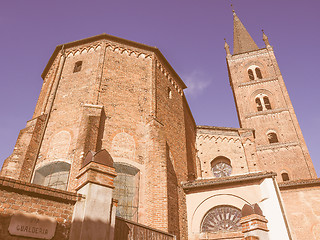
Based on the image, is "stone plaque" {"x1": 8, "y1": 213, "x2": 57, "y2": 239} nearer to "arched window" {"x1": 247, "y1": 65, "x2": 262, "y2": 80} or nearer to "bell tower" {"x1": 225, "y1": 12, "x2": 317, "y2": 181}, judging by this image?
"bell tower" {"x1": 225, "y1": 12, "x2": 317, "y2": 181}

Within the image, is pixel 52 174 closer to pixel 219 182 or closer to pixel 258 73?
pixel 219 182

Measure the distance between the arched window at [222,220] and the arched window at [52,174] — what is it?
6399 mm

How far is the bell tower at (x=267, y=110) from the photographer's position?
2370 centimetres

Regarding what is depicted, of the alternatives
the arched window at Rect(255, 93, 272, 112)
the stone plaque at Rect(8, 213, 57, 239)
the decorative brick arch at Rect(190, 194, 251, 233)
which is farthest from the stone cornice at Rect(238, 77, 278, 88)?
the stone plaque at Rect(8, 213, 57, 239)

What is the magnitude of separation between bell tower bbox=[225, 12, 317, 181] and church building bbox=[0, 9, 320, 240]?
423 inches

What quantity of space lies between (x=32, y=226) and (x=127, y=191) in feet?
17.7

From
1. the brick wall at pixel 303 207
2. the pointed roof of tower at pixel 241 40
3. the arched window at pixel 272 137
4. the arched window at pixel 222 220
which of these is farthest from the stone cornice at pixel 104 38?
the pointed roof of tower at pixel 241 40

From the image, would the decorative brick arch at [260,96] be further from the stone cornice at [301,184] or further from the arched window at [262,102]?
the stone cornice at [301,184]

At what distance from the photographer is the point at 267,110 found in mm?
27969

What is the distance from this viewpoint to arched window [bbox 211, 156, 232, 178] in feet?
61.9

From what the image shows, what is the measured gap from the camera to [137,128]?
11367mm

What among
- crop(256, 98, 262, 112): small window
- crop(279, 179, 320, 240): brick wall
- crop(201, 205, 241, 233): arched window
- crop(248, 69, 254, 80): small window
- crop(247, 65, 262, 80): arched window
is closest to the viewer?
crop(201, 205, 241, 233): arched window

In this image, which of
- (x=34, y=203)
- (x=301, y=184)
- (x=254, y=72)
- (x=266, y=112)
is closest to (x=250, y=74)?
(x=254, y=72)

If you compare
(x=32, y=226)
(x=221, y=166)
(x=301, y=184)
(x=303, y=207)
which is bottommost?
(x=32, y=226)
